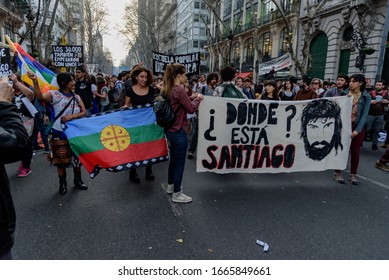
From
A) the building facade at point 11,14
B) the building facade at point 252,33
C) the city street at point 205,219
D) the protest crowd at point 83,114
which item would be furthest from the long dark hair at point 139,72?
the building facade at point 11,14

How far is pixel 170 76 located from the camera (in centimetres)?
399

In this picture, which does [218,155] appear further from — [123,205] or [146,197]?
[123,205]

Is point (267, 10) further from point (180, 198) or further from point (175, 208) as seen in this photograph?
point (175, 208)

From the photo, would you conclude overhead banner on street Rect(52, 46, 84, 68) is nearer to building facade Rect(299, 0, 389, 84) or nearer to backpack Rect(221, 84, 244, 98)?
backpack Rect(221, 84, 244, 98)

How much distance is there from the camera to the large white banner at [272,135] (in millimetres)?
4859

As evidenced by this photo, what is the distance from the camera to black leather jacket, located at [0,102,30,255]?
1.44 meters

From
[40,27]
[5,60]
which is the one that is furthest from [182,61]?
[40,27]

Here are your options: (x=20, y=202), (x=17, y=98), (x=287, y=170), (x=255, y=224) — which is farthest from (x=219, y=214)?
(x=17, y=98)

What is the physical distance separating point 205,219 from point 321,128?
9.38 feet

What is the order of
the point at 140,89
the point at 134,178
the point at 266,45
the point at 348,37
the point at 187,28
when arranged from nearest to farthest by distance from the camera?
the point at 140,89, the point at 134,178, the point at 348,37, the point at 266,45, the point at 187,28

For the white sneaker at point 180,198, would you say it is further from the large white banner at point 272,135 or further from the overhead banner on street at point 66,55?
the overhead banner on street at point 66,55

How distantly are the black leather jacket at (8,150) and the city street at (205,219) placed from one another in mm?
1402

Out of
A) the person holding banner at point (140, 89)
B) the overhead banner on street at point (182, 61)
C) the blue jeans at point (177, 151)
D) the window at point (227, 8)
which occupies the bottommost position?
the blue jeans at point (177, 151)

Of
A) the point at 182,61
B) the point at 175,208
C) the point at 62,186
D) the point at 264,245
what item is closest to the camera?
the point at 264,245
